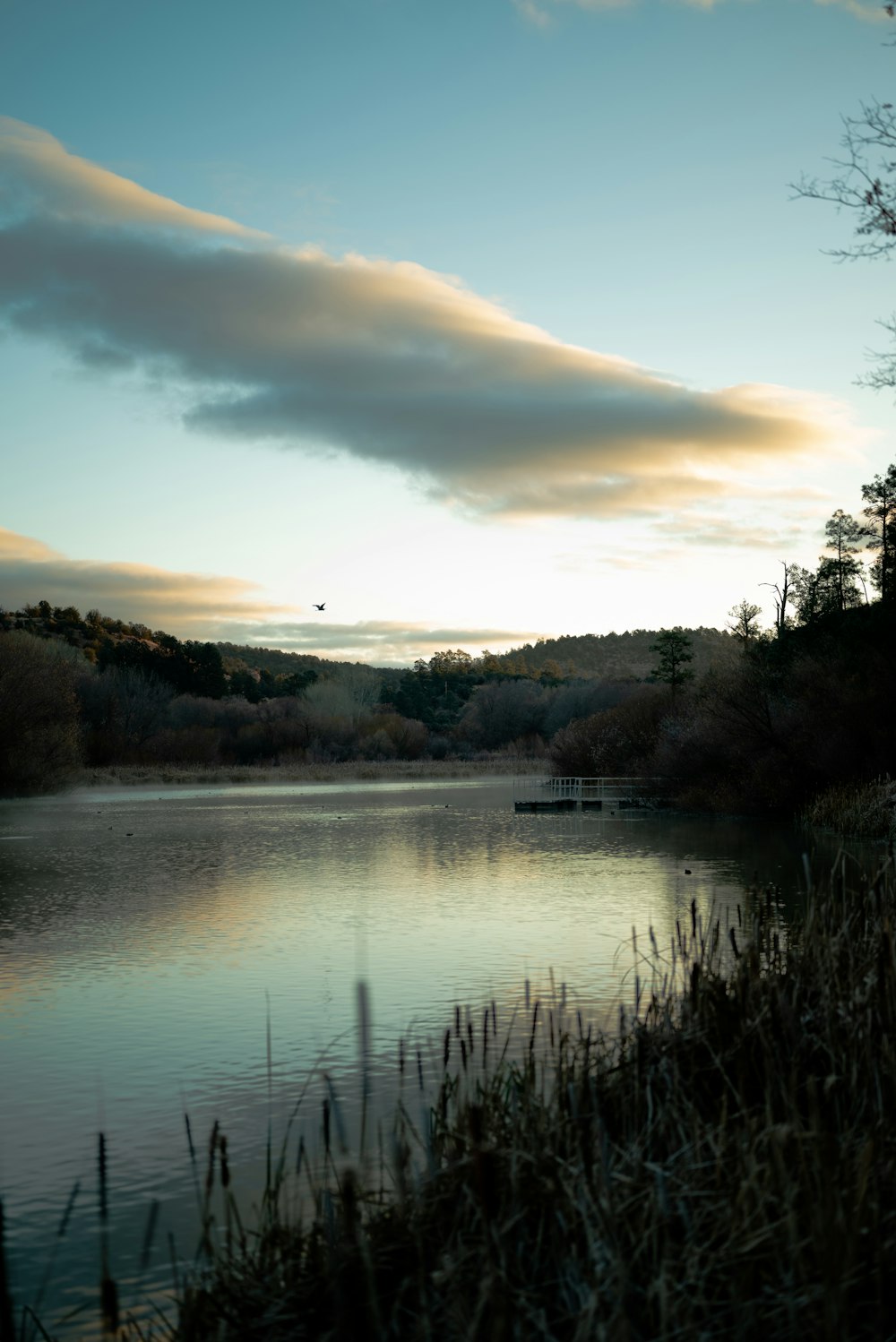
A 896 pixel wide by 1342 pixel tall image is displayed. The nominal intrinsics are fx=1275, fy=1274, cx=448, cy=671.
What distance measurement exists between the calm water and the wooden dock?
10.1m

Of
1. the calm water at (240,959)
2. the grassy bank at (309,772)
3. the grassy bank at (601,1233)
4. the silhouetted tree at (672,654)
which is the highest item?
the silhouetted tree at (672,654)

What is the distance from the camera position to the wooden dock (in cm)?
4409

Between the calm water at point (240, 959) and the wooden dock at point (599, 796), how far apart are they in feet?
33.1

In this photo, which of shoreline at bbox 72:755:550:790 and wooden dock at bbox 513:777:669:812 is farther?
shoreline at bbox 72:755:550:790

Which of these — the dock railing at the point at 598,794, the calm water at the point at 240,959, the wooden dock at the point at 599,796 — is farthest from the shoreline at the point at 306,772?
the calm water at the point at 240,959

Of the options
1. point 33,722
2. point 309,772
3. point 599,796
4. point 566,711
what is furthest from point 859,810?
point 566,711

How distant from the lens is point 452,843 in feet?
99.2

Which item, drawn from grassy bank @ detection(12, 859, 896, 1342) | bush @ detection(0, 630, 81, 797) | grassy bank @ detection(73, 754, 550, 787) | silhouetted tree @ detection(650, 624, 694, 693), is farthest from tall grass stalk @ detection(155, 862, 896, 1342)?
silhouetted tree @ detection(650, 624, 694, 693)

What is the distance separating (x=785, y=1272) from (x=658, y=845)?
2540 centimetres

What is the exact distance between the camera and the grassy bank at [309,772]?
6334cm

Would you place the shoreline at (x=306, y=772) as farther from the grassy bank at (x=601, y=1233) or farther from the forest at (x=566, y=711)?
the grassy bank at (x=601, y=1233)

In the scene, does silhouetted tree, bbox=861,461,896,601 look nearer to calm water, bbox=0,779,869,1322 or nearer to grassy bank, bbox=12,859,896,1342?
calm water, bbox=0,779,869,1322

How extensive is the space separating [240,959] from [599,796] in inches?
1379

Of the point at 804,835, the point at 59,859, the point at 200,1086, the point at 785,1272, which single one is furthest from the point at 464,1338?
the point at 804,835
